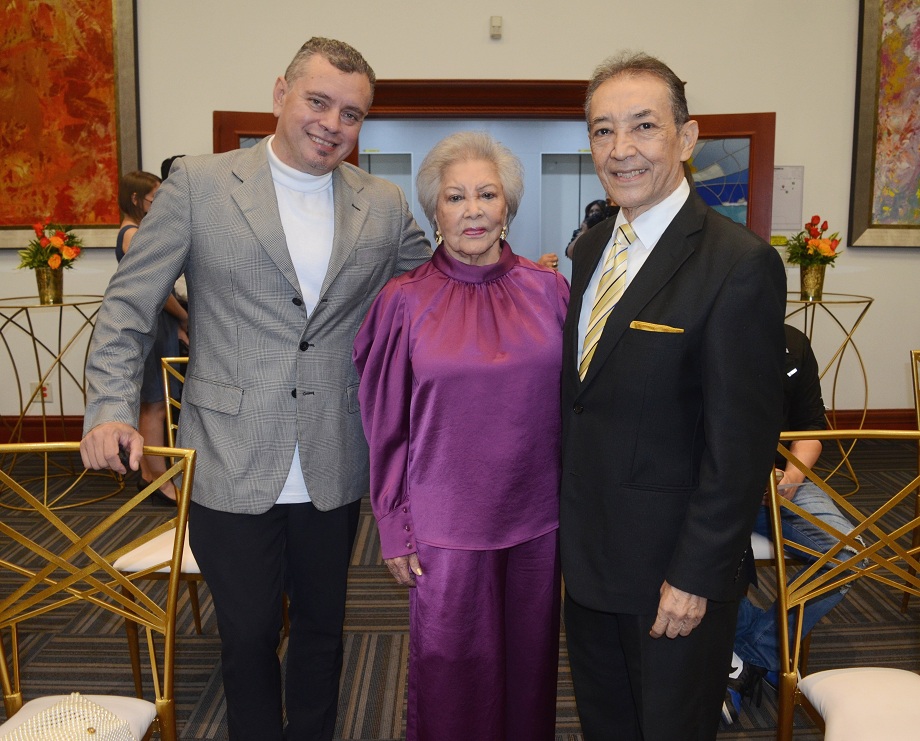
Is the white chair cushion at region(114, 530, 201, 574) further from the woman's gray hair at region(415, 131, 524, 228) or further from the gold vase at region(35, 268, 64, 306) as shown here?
the gold vase at region(35, 268, 64, 306)

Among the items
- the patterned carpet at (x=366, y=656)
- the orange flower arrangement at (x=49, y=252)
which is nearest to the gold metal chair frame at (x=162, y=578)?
the patterned carpet at (x=366, y=656)

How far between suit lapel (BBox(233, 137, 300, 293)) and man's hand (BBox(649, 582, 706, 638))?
3.10 ft

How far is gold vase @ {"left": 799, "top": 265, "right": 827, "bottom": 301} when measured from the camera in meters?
4.69

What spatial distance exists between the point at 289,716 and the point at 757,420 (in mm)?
1305

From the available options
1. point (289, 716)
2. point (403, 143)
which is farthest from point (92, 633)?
point (403, 143)

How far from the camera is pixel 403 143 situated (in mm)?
8188

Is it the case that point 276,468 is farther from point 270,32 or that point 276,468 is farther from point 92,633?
point 270,32

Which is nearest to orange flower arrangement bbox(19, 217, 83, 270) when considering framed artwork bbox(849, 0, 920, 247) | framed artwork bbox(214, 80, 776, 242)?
framed artwork bbox(214, 80, 776, 242)

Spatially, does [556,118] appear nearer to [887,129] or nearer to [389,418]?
[887,129]

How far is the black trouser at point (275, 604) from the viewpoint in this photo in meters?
1.70

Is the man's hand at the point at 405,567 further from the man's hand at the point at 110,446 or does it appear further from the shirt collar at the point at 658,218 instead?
the shirt collar at the point at 658,218

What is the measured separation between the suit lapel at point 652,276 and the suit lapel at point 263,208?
67cm

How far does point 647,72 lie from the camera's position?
4.64 feet

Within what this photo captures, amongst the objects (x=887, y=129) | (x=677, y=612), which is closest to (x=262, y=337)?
(x=677, y=612)
